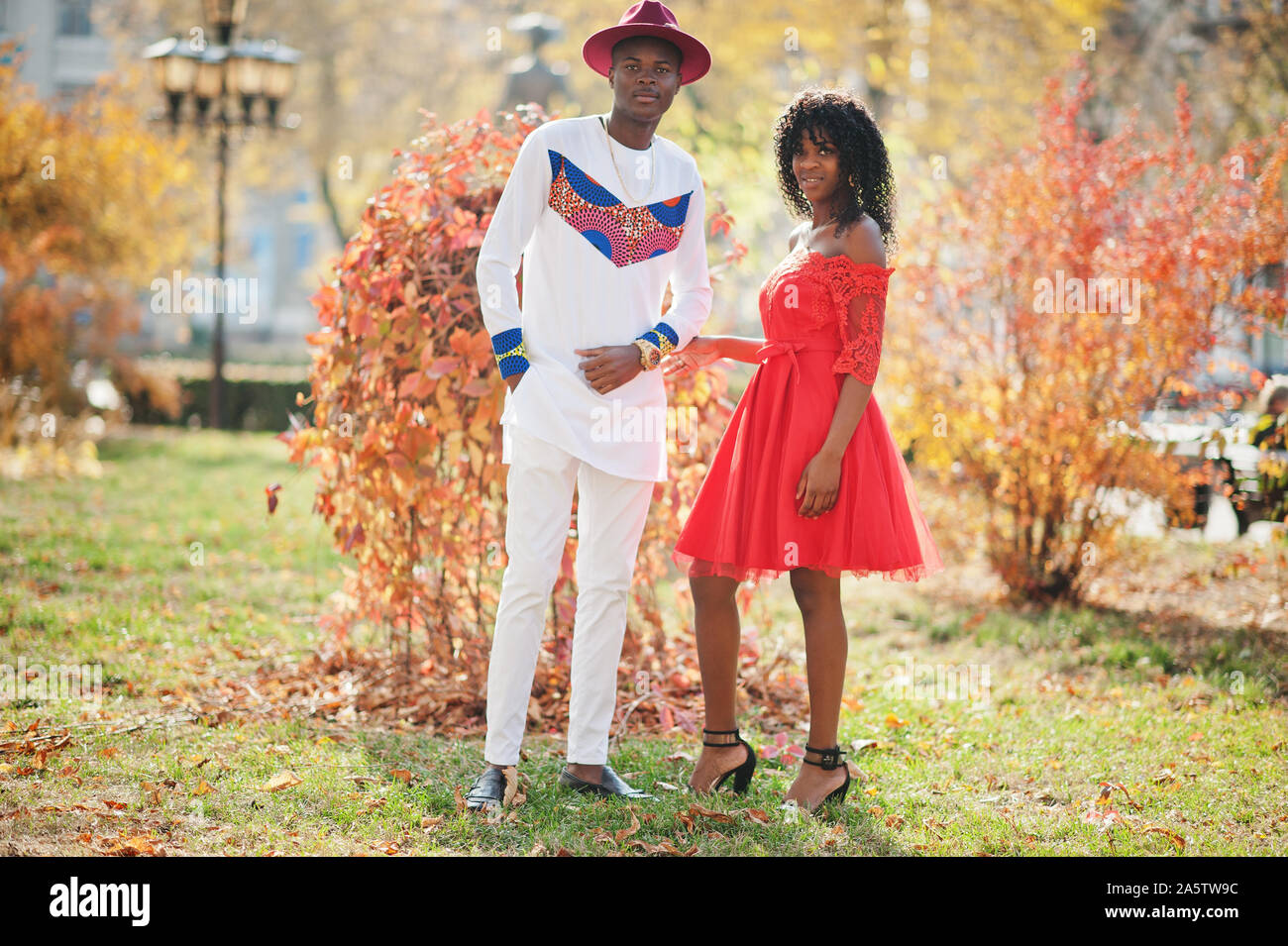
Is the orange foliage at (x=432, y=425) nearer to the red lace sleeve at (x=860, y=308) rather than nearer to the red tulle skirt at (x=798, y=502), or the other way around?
the red tulle skirt at (x=798, y=502)

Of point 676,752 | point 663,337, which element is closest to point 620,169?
point 663,337

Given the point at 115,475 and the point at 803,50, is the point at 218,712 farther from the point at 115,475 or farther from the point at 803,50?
the point at 803,50

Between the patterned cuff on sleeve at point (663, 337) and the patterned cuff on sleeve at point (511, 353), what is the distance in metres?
0.36

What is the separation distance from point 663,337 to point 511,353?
1.55 feet

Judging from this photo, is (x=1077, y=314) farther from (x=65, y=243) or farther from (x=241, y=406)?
(x=241, y=406)

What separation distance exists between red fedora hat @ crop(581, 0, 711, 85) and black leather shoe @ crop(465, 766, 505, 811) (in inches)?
87.0

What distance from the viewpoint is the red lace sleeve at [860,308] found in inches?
137

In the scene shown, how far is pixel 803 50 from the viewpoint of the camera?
1486 centimetres

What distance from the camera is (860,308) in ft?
11.5

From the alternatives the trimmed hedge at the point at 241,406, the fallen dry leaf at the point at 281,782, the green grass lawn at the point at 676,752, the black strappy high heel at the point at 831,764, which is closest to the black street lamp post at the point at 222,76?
the trimmed hedge at the point at 241,406

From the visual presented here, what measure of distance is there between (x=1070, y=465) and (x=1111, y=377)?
20.8 inches

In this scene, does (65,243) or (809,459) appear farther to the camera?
(65,243)

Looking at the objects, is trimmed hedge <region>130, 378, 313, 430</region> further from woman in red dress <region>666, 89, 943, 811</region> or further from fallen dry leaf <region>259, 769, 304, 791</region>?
woman in red dress <region>666, 89, 943, 811</region>
